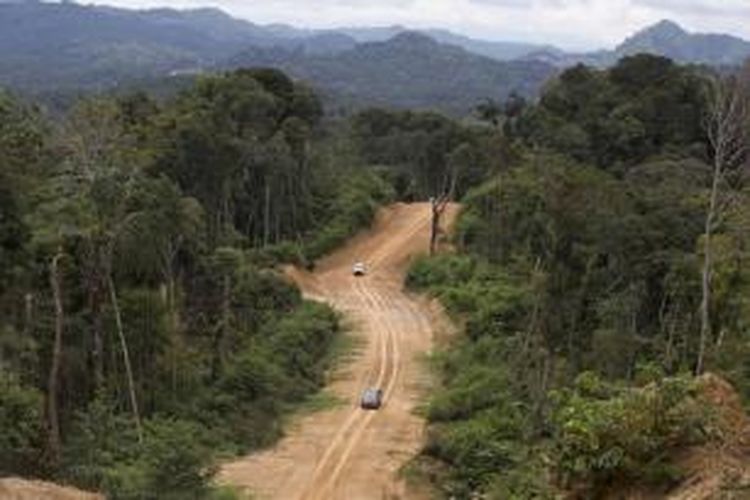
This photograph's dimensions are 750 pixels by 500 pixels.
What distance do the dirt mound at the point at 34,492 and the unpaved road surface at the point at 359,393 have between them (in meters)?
8.19

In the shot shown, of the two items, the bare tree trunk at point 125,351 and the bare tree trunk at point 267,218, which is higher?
the bare tree trunk at point 125,351

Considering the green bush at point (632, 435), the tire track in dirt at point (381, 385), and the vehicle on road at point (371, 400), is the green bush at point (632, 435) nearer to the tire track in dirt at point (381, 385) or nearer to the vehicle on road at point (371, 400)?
the tire track in dirt at point (381, 385)

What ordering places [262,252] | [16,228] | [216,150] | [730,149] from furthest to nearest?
1. [262,252]
2. [216,150]
3. [730,149]
4. [16,228]

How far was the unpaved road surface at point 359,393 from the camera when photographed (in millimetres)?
28484

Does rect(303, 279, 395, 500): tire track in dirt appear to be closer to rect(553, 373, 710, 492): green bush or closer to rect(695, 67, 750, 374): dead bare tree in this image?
rect(695, 67, 750, 374): dead bare tree

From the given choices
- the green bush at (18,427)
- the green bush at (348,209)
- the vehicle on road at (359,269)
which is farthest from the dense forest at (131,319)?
the green bush at (348,209)

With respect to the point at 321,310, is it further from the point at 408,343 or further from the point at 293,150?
the point at 293,150

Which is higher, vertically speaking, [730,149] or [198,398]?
[730,149]

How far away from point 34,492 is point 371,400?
60.5ft

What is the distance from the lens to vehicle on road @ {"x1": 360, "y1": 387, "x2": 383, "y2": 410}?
36.2m

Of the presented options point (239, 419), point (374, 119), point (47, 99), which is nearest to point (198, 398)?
point (239, 419)

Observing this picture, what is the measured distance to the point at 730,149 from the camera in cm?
2980

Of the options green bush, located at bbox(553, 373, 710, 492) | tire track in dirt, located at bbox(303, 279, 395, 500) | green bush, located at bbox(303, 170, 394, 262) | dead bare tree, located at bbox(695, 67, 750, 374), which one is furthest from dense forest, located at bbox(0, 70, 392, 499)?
green bush, located at bbox(303, 170, 394, 262)

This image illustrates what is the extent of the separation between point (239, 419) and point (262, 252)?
22.0 meters
